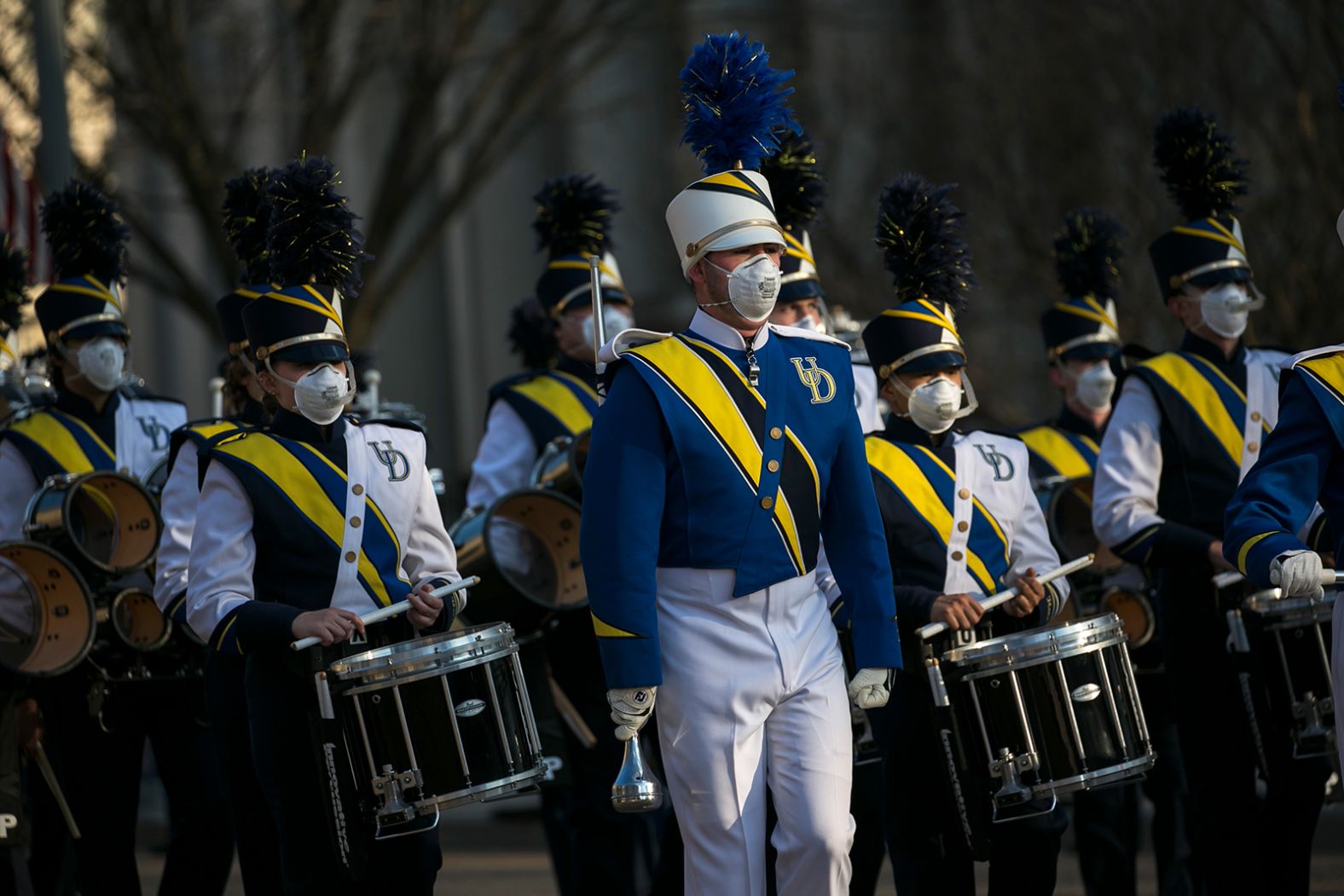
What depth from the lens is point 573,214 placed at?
998 centimetres

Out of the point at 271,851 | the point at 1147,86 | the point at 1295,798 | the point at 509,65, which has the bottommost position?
the point at 1295,798

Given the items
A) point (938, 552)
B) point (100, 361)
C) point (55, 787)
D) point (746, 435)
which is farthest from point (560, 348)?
point (746, 435)

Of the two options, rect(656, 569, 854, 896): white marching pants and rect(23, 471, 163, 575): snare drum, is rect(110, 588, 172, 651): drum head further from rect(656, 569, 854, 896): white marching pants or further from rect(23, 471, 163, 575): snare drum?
rect(656, 569, 854, 896): white marching pants

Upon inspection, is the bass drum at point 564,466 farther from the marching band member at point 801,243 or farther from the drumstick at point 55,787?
the drumstick at point 55,787

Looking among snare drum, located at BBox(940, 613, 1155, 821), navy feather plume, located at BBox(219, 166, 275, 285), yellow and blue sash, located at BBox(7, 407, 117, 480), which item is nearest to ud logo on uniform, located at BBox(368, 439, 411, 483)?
navy feather plume, located at BBox(219, 166, 275, 285)

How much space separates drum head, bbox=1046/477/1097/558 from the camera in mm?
9531

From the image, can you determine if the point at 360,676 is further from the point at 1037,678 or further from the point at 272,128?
the point at 272,128

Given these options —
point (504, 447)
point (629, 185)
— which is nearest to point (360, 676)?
point (504, 447)

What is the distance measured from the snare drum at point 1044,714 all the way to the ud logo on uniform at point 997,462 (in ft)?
2.41

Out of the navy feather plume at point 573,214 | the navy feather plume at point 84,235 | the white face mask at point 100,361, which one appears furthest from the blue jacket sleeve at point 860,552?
the navy feather plume at point 84,235

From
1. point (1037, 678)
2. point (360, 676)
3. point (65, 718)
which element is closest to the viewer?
point (360, 676)

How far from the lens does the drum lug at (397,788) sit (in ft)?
21.0

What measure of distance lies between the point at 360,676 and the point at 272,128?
17.0 meters

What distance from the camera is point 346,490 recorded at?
6812mm
